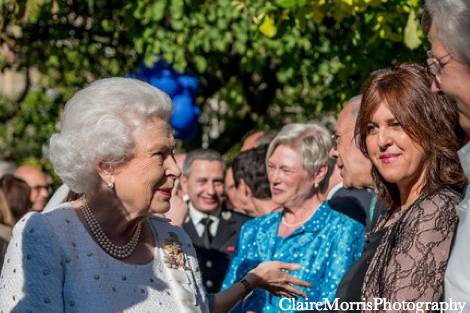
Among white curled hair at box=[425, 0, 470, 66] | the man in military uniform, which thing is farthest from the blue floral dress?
white curled hair at box=[425, 0, 470, 66]

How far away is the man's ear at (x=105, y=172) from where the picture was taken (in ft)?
11.8

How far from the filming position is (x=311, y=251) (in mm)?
5031

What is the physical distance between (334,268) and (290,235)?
353mm

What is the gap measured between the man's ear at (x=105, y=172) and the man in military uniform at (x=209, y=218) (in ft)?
10.5

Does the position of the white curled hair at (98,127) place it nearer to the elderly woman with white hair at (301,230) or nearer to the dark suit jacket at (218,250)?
the elderly woman with white hair at (301,230)

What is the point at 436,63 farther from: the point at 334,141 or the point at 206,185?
the point at 206,185

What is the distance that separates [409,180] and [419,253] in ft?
1.62

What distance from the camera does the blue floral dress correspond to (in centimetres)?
491

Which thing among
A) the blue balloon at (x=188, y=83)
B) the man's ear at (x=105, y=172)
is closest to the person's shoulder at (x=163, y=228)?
the man's ear at (x=105, y=172)

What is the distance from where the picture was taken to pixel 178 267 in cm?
376

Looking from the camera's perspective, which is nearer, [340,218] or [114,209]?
[114,209]

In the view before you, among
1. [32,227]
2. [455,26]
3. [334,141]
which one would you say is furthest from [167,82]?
[455,26]

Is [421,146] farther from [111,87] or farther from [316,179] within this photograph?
[316,179]

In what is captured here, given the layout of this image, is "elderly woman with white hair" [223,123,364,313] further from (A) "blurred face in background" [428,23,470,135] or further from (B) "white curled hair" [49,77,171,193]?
(A) "blurred face in background" [428,23,470,135]
